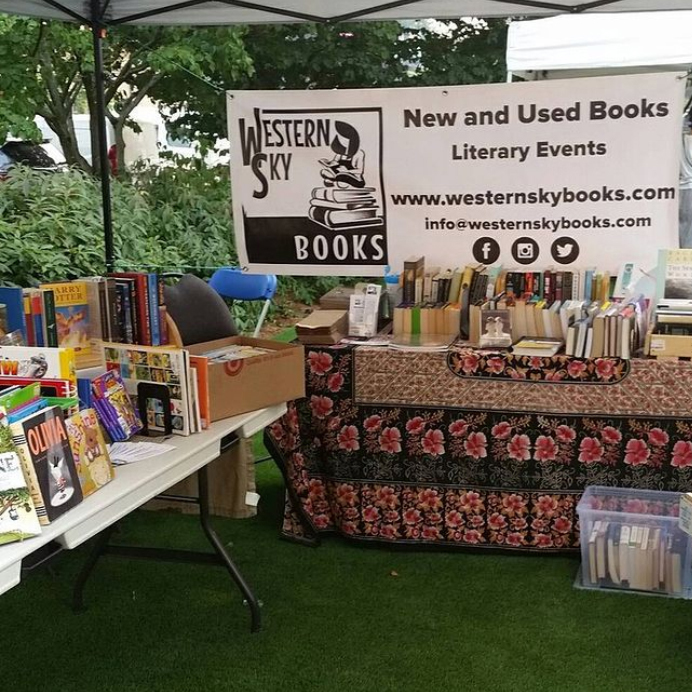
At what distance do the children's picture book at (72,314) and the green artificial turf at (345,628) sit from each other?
862 mm

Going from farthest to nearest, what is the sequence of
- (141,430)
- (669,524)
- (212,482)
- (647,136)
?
1. (212,482)
2. (647,136)
3. (669,524)
4. (141,430)

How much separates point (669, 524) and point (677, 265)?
94 centimetres

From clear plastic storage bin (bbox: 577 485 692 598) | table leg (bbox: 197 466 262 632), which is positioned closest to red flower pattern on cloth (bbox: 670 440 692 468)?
clear plastic storage bin (bbox: 577 485 692 598)

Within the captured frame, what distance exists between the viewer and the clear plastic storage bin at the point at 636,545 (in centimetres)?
288

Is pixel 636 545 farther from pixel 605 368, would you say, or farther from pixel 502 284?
pixel 502 284

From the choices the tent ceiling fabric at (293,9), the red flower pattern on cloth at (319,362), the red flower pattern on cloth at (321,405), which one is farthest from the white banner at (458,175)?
the red flower pattern on cloth at (321,405)

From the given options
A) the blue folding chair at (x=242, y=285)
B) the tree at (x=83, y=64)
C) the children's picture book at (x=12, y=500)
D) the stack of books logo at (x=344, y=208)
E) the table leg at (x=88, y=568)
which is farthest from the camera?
the tree at (x=83, y=64)

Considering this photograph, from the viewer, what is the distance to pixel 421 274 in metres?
3.52

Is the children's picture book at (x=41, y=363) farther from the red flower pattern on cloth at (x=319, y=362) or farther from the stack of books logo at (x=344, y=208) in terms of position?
the stack of books logo at (x=344, y=208)

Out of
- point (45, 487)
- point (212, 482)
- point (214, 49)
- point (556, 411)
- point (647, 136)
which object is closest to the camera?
point (45, 487)

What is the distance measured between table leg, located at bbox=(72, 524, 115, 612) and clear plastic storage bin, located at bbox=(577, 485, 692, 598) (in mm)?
1549

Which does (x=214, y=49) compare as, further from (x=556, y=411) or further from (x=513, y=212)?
(x=556, y=411)

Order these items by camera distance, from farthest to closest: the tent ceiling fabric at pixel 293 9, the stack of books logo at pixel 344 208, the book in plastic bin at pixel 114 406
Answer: the stack of books logo at pixel 344 208 < the tent ceiling fabric at pixel 293 9 < the book in plastic bin at pixel 114 406

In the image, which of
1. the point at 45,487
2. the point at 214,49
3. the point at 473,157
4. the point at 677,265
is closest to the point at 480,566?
the point at 677,265
